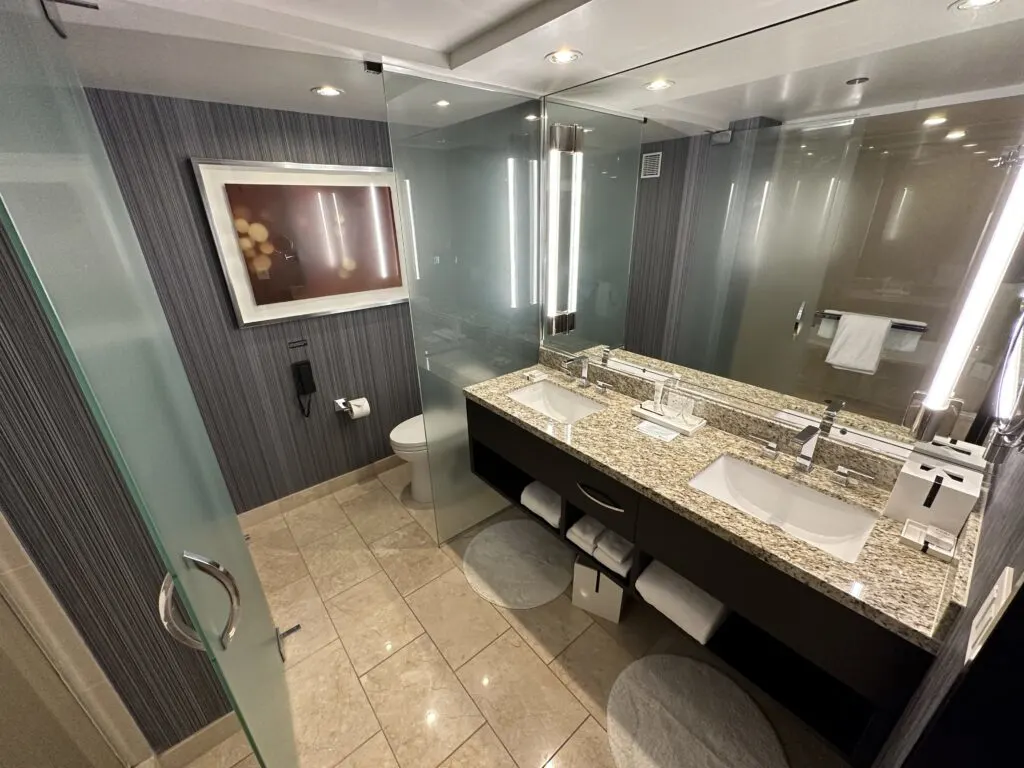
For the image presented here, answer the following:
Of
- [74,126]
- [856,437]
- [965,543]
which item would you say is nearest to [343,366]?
[74,126]

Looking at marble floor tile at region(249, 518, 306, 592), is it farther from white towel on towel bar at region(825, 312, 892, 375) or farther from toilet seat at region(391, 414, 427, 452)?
white towel on towel bar at region(825, 312, 892, 375)

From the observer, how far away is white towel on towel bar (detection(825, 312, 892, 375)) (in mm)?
1199

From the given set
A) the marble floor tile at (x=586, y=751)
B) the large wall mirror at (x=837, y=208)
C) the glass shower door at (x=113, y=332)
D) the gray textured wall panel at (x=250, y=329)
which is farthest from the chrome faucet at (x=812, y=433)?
the gray textured wall panel at (x=250, y=329)

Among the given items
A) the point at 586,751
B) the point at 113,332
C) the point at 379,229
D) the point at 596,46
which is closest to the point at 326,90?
the point at 379,229

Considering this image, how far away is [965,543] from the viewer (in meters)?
0.97

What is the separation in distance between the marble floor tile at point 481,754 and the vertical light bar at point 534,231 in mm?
1878

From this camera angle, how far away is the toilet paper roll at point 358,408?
2469 mm

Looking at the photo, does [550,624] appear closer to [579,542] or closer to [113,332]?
[579,542]

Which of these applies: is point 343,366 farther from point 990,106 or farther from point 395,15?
point 990,106

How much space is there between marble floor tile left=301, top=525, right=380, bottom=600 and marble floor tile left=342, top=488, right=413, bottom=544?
0.06 m

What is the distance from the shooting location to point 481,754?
4.31ft

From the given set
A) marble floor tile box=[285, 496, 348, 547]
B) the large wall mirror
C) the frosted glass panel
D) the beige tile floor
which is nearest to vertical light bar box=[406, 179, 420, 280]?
the frosted glass panel

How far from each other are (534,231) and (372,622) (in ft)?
6.67

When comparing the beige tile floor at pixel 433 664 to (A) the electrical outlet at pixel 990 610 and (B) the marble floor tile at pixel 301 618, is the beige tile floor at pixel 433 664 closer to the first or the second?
(B) the marble floor tile at pixel 301 618
